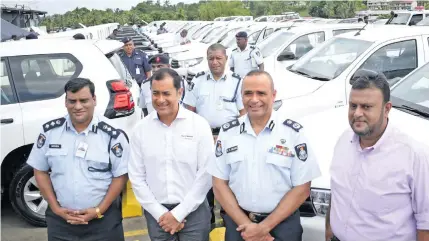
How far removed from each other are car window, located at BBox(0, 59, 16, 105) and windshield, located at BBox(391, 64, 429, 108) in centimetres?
338

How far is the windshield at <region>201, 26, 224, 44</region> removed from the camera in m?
16.0

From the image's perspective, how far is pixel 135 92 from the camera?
4.94m

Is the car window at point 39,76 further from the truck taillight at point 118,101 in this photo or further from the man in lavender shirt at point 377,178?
the man in lavender shirt at point 377,178

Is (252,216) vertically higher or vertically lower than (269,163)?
lower

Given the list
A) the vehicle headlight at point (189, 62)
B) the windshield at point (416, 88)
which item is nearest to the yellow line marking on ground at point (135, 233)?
the windshield at point (416, 88)

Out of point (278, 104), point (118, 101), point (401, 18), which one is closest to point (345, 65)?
point (278, 104)

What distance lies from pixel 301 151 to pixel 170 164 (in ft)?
2.56

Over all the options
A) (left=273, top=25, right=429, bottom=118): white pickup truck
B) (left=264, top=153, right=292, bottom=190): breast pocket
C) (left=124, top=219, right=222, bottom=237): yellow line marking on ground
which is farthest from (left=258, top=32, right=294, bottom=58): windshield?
(left=264, top=153, right=292, bottom=190): breast pocket

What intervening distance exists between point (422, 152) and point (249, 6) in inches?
3088

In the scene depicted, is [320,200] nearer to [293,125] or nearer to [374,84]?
[293,125]

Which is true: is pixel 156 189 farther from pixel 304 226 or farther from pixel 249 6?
pixel 249 6

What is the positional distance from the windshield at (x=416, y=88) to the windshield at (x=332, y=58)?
5.77ft

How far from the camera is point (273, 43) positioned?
9.23 meters

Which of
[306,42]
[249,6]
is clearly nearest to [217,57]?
[306,42]
